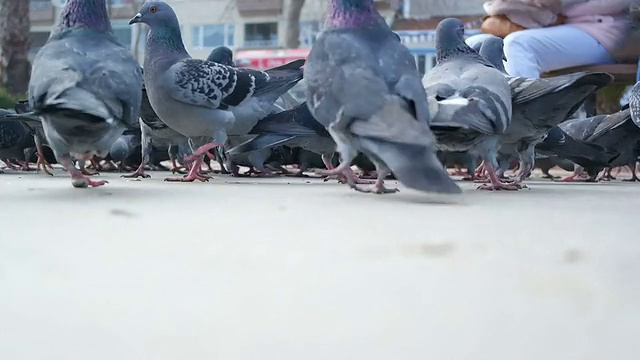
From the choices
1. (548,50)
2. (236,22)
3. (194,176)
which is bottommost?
(236,22)

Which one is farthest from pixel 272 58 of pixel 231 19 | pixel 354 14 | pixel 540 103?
pixel 354 14

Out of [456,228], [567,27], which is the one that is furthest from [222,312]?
[567,27]

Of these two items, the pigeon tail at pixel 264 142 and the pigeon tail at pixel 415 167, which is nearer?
the pigeon tail at pixel 415 167

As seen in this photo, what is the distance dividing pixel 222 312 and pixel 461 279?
52 centimetres

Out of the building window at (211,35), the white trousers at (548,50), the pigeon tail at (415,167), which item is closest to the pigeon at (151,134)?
the pigeon tail at (415,167)

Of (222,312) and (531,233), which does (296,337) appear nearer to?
(222,312)

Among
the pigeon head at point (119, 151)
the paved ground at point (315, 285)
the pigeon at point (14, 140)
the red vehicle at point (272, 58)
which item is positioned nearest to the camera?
the paved ground at point (315, 285)

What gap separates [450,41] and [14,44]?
9.61 meters

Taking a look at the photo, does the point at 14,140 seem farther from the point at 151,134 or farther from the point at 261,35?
the point at 261,35

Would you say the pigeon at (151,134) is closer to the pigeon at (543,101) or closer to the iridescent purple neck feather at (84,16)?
the iridescent purple neck feather at (84,16)

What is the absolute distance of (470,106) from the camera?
3.08 meters

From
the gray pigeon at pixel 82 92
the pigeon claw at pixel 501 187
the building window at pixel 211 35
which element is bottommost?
the building window at pixel 211 35

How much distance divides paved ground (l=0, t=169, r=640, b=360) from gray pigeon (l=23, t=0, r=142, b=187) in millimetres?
468

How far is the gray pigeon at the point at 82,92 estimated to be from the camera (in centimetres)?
260
